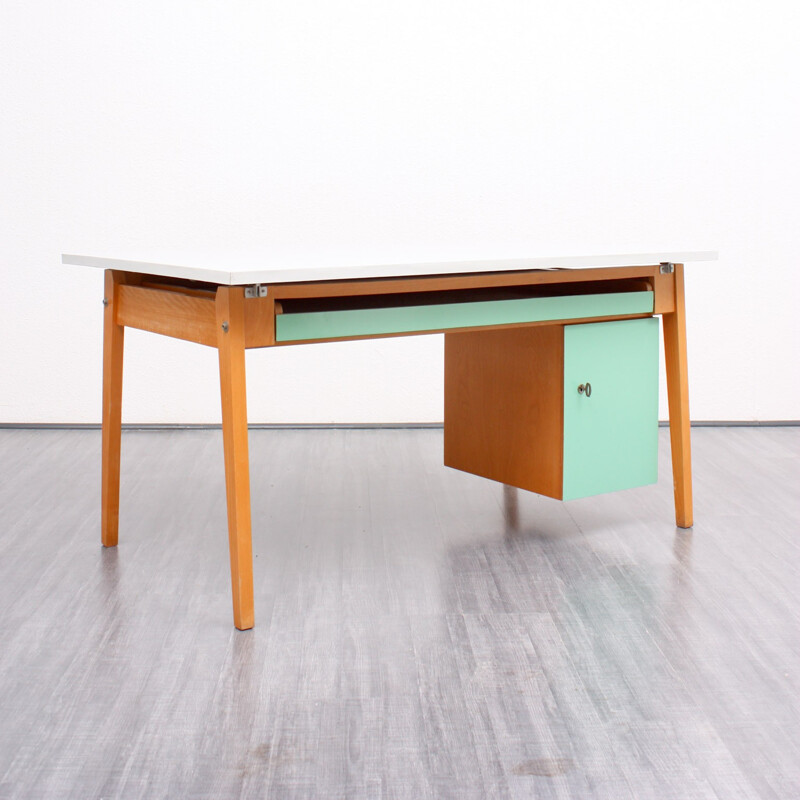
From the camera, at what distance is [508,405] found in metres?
2.46

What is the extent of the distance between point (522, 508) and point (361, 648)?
97 centimetres

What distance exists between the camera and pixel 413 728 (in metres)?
1.52

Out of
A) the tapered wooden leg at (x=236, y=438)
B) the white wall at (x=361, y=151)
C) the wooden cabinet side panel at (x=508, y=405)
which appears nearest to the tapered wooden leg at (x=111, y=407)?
the tapered wooden leg at (x=236, y=438)

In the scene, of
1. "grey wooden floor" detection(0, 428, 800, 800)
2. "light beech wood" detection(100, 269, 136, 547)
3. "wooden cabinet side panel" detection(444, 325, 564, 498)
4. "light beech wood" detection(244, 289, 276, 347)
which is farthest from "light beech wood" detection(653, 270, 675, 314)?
"light beech wood" detection(100, 269, 136, 547)

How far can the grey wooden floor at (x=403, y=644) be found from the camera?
141 cm

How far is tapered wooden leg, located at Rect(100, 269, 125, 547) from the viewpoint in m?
2.24

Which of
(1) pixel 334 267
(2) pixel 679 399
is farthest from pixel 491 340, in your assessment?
(1) pixel 334 267

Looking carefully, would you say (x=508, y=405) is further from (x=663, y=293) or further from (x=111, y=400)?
(x=111, y=400)

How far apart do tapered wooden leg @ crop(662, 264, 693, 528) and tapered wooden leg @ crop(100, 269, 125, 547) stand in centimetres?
127

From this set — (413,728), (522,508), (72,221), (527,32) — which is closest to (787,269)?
(527,32)

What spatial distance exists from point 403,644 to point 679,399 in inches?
40.1

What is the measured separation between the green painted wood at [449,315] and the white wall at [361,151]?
1.51 m

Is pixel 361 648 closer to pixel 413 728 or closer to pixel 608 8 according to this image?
pixel 413 728

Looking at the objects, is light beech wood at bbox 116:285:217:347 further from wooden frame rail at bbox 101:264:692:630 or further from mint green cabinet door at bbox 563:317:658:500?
mint green cabinet door at bbox 563:317:658:500
